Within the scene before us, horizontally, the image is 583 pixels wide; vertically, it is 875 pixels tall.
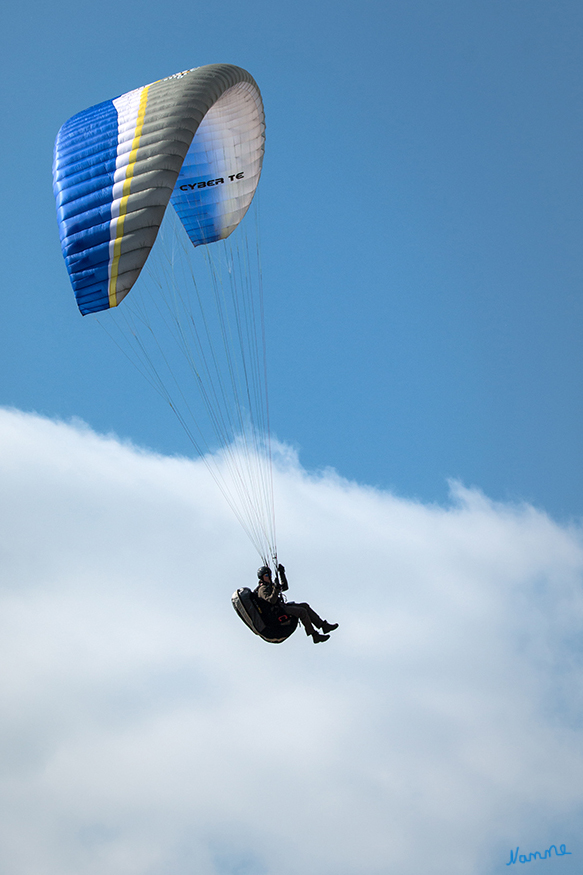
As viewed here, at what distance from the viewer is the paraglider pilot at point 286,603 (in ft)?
50.9

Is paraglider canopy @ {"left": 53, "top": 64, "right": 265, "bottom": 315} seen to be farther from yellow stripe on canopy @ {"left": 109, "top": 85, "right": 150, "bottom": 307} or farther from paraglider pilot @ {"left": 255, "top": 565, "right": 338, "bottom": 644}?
paraglider pilot @ {"left": 255, "top": 565, "right": 338, "bottom": 644}

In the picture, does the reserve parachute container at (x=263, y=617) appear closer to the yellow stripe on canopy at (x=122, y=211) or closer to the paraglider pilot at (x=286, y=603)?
the paraglider pilot at (x=286, y=603)

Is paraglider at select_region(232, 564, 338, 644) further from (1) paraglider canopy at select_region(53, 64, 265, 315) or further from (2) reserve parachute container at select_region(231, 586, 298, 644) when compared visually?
(1) paraglider canopy at select_region(53, 64, 265, 315)

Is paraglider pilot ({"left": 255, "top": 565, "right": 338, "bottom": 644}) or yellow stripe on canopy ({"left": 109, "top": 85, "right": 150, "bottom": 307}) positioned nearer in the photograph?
yellow stripe on canopy ({"left": 109, "top": 85, "right": 150, "bottom": 307})

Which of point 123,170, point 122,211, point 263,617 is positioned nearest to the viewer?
point 122,211

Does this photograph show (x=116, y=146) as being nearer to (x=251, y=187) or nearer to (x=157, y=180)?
(x=157, y=180)

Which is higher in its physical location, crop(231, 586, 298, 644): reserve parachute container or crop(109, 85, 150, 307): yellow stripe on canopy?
crop(109, 85, 150, 307): yellow stripe on canopy

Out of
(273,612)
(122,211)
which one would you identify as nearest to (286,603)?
(273,612)

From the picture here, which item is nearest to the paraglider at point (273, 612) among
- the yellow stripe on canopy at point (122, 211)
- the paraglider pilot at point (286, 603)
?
the paraglider pilot at point (286, 603)

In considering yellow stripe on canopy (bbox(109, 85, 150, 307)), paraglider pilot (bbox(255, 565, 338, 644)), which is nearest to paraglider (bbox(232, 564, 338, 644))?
paraglider pilot (bbox(255, 565, 338, 644))

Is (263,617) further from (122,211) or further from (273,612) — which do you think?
(122,211)

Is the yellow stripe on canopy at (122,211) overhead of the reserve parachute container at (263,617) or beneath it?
overhead

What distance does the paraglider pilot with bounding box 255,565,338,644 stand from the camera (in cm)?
1552

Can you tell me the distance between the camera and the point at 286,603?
15.6 m
